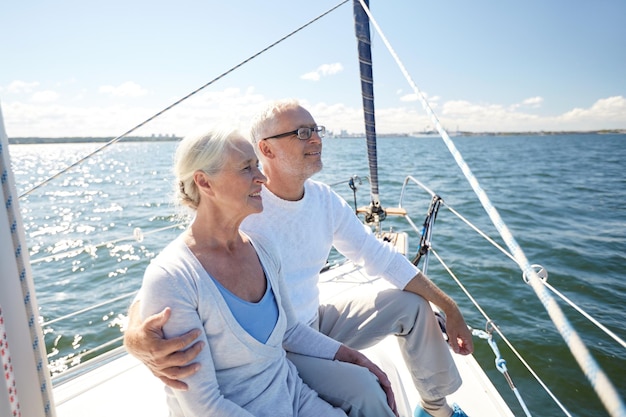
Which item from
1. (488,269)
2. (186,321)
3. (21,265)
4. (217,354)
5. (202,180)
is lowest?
(488,269)

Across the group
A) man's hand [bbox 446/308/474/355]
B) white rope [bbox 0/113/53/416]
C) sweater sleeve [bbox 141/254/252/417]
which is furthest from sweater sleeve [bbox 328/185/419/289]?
white rope [bbox 0/113/53/416]

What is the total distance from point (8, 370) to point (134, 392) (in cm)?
80

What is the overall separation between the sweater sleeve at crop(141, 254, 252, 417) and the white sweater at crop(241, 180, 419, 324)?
532 mm

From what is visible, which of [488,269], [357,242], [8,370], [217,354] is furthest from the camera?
[488,269]

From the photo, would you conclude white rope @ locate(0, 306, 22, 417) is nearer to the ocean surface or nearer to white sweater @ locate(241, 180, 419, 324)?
the ocean surface

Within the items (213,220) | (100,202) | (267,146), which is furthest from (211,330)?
(100,202)

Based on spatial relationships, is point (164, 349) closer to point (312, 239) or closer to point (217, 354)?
point (217, 354)

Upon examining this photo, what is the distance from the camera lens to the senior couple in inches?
38.4

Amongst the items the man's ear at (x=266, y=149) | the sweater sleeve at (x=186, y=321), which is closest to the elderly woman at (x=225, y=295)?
the sweater sleeve at (x=186, y=321)

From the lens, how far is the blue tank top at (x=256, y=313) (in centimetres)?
107

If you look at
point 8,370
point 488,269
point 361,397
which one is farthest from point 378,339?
point 488,269

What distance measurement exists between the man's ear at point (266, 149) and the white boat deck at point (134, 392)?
3.00ft

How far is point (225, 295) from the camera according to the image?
1.06 meters

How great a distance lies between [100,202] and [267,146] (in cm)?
1340
